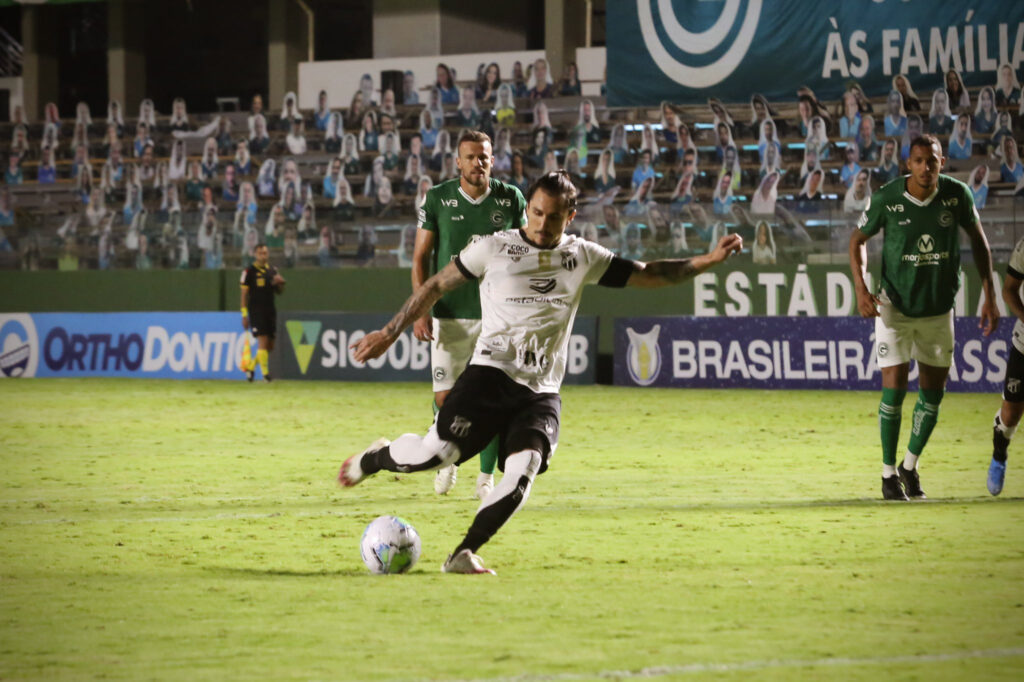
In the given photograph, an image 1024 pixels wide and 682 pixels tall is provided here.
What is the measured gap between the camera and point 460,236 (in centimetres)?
987

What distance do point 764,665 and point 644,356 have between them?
1796 centimetres

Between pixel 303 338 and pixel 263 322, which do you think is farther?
pixel 303 338

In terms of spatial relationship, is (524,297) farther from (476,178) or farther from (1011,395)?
(1011,395)

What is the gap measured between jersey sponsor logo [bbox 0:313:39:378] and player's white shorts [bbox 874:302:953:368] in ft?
66.6

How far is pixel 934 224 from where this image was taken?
9812 millimetres

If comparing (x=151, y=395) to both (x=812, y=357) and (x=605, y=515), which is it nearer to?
(x=812, y=357)

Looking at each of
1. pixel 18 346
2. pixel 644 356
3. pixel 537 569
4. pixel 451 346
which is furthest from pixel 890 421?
pixel 18 346

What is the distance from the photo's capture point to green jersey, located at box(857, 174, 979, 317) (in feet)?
32.1

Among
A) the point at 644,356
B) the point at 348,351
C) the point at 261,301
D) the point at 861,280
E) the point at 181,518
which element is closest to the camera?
the point at 181,518

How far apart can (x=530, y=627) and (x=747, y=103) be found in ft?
65.5

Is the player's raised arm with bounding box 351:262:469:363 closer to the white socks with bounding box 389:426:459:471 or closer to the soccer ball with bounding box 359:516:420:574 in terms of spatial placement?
the white socks with bounding box 389:426:459:471

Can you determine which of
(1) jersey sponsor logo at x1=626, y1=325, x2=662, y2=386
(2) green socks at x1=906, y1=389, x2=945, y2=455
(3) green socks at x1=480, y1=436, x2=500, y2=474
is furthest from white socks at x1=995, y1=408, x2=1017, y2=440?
(1) jersey sponsor logo at x1=626, y1=325, x2=662, y2=386

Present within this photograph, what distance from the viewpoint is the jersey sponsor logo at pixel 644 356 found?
74.5 feet

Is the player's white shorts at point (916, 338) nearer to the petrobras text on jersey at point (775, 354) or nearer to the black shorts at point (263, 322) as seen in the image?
the petrobras text on jersey at point (775, 354)
